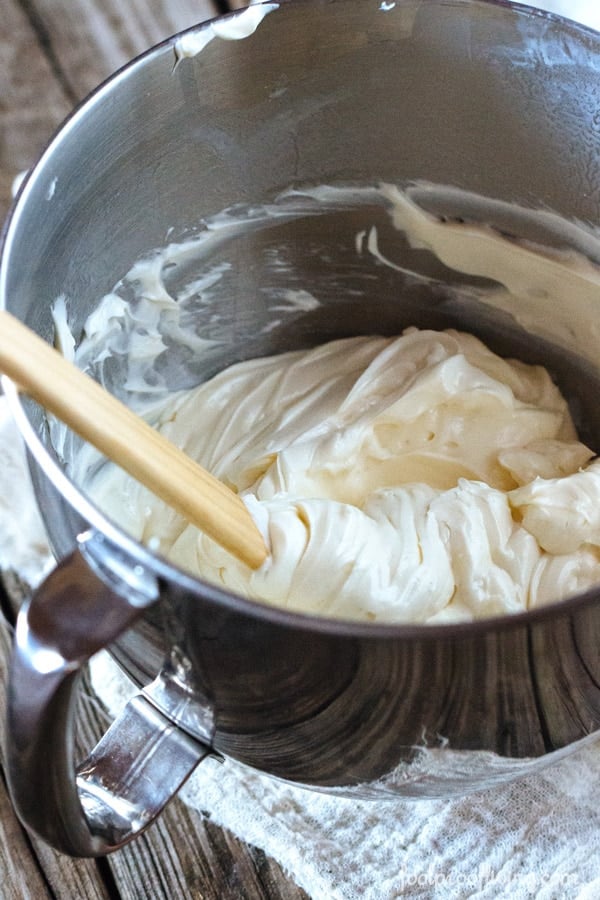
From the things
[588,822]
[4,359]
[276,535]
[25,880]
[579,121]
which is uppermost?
[4,359]

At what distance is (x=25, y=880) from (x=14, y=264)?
0.44 m

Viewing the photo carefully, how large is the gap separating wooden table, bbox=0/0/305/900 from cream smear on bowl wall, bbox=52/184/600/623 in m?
0.18

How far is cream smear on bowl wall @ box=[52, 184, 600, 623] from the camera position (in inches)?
27.7

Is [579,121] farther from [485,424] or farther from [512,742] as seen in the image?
[512,742]

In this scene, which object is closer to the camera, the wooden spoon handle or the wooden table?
the wooden spoon handle

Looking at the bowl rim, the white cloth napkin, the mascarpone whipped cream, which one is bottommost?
the white cloth napkin

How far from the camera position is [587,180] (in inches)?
30.9

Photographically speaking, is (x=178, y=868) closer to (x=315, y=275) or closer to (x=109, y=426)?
(x=109, y=426)

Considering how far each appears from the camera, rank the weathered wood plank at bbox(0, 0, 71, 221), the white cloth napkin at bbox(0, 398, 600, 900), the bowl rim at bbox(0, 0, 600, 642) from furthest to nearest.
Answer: the weathered wood plank at bbox(0, 0, 71, 221), the white cloth napkin at bbox(0, 398, 600, 900), the bowl rim at bbox(0, 0, 600, 642)

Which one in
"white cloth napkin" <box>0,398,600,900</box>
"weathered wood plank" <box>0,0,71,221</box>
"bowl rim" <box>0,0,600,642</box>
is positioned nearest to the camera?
"bowl rim" <box>0,0,600,642</box>

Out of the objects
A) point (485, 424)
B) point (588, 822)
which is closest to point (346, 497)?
point (485, 424)

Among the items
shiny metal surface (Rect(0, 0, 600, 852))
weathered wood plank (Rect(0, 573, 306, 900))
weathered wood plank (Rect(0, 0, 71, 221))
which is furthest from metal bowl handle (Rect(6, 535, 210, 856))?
weathered wood plank (Rect(0, 0, 71, 221))

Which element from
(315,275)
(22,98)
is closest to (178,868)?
(315,275)

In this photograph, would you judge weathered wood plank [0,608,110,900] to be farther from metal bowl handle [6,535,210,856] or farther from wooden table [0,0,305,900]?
metal bowl handle [6,535,210,856]
